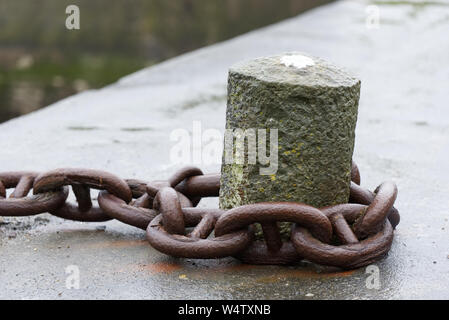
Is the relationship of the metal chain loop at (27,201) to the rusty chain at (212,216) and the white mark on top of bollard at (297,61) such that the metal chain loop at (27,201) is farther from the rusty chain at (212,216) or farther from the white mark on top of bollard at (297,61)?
the white mark on top of bollard at (297,61)

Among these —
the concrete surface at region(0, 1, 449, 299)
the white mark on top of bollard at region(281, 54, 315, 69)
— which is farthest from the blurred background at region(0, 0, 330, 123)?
the white mark on top of bollard at region(281, 54, 315, 69)

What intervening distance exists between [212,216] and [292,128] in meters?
0.37

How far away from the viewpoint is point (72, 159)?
3242 millimetres

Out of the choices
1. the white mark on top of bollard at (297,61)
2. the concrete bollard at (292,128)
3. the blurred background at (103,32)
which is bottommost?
the blurred background at (103,32)

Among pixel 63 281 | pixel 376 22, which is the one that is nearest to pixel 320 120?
pixel 63 281

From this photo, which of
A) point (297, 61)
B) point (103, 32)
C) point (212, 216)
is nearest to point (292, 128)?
point (297, 61)

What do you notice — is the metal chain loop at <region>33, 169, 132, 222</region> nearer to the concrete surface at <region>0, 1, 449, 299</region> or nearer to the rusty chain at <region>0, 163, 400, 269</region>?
the rusty chain at <region>0, 163, 400, 269</region>

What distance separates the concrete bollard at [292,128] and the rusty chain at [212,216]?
12cm

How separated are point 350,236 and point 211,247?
41cm

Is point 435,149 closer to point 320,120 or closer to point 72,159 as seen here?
point 320,120

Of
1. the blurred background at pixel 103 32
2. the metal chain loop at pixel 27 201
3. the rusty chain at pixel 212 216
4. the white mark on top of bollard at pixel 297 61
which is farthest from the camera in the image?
the blurred background at pixel 103 32

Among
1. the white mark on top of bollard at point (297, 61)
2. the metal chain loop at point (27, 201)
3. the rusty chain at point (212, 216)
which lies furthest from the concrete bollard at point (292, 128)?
the metal chain loop at point (27, 201)

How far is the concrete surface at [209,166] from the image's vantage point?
2000mm

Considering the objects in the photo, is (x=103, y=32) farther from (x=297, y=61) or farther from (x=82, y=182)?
(x=297, y=61)
